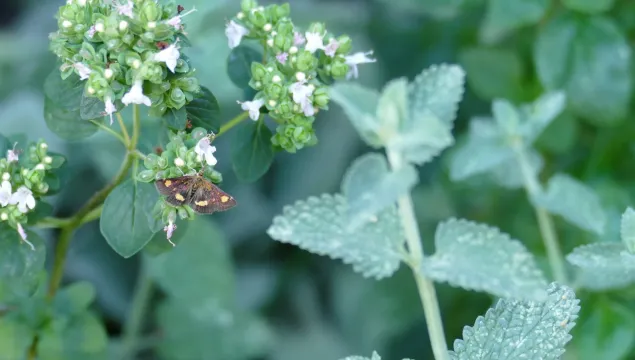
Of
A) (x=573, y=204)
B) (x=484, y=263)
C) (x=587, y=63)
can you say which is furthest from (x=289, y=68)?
(x=587, y=63)

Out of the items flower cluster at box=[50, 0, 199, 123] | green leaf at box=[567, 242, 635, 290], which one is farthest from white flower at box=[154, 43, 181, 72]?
green leaf at box=[567, 242, 635, 290]

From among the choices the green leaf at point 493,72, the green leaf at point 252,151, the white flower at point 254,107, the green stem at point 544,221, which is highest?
the green leaf at point 493,72

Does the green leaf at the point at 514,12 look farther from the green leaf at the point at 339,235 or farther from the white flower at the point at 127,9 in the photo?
the white flower at the point at 127,9

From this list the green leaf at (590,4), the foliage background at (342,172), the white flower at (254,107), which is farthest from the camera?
the foliage background at (342,172)

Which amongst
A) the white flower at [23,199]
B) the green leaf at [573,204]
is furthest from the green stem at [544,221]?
the white flower at [23,199]

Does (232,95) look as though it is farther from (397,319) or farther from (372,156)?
(372,156)

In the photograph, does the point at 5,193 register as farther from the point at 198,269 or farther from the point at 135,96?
the point at 198,269

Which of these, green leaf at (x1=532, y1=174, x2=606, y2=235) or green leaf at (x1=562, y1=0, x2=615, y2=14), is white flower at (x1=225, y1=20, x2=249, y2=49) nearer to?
green leaf at (x1=532, y1=174, x2=606, y2=235)
